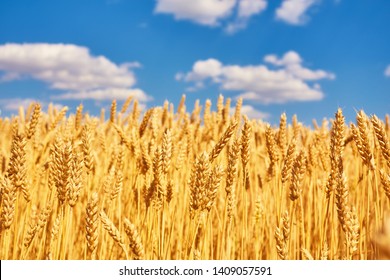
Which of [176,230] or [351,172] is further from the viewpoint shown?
[351,172]

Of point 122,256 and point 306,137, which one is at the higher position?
point 306,137

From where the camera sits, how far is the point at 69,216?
129 centimetres

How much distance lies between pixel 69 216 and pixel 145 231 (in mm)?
626

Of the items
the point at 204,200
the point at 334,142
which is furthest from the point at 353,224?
the point at 204,200
